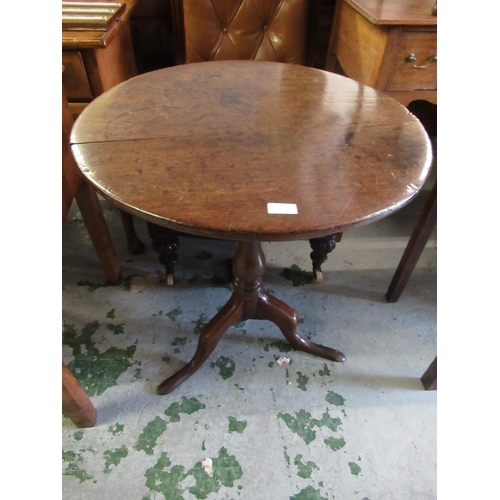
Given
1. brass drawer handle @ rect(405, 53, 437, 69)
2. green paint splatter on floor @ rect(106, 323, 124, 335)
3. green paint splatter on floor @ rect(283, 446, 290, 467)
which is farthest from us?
green paint splatter on floor @ rect(106, 323, 124, 335)

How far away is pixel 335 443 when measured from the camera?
3.61 ft

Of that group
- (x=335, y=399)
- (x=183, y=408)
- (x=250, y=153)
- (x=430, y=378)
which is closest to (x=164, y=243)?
(x=183, y=408)

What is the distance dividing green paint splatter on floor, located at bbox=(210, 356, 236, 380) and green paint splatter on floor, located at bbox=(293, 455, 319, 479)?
33 centimetres

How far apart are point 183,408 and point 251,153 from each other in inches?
32.3

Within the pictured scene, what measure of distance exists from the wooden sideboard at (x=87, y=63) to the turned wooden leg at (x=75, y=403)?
847 millimetres

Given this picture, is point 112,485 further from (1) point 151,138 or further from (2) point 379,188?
(2) point 379,188

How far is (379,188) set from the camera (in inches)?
28.6

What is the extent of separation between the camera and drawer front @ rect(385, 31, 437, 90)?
1.23 meters

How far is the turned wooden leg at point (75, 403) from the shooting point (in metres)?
0.96

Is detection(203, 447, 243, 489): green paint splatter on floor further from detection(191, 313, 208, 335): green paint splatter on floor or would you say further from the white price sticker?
the white price sticker

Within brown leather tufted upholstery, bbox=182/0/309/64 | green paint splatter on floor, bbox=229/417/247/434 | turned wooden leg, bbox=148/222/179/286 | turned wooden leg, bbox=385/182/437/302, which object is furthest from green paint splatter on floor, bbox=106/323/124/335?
brown leather tufted upholstery, bbox=182/0/309/64

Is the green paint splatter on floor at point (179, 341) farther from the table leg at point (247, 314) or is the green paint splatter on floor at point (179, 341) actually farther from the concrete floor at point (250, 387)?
the table leg at point (247, 314)

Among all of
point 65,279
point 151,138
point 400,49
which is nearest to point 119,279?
point 65,279

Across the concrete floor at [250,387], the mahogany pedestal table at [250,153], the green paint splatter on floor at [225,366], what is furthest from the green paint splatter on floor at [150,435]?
the green paint splatter on floor at [225,366]
